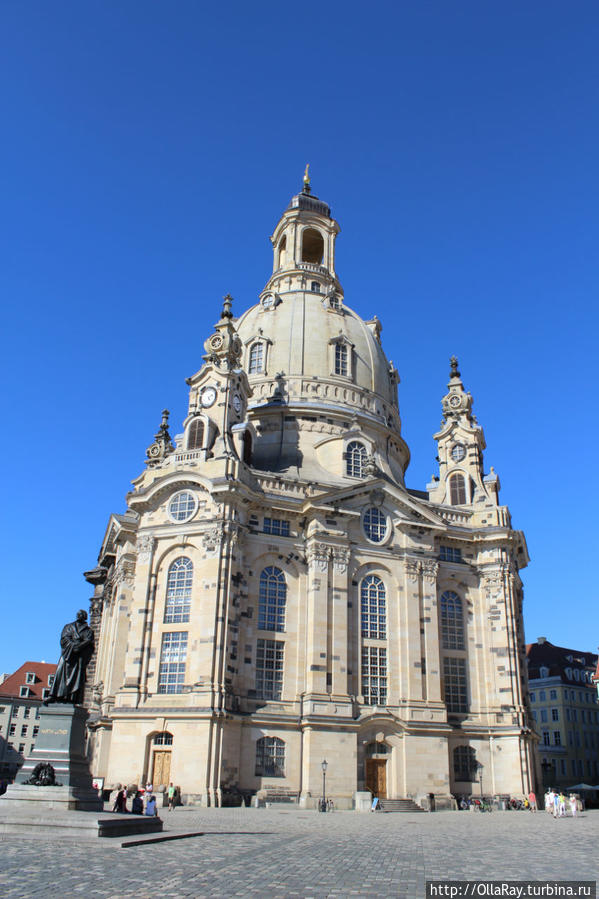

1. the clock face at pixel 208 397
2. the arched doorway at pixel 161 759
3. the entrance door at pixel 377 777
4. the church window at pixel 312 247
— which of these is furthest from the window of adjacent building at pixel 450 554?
the church window at pixel 312 247

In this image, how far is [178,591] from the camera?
162 ft

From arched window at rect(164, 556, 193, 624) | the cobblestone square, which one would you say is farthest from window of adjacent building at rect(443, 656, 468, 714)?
the cobblestone square

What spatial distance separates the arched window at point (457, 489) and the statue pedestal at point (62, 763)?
4263 cm

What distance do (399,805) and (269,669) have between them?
11.2 meters

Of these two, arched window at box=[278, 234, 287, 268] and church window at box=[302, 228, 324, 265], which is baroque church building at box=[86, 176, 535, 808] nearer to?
arched window at box=[278, 234, 287, 268]

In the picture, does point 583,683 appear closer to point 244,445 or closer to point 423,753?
point 423,753

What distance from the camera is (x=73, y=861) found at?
1689cm

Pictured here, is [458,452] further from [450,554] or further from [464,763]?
[464,763]

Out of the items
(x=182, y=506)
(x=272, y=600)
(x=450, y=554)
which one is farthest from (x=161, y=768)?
(x=450, y=554)

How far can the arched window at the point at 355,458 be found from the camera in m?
59.7

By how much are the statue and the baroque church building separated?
61.5 feet

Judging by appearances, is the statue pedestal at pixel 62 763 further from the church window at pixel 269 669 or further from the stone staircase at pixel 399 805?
the stone staircase at pixel 399 805

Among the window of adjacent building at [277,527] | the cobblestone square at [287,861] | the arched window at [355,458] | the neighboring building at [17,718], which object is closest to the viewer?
the cobblestone square at [287,861]

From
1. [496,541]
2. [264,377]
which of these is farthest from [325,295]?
[496,541]
